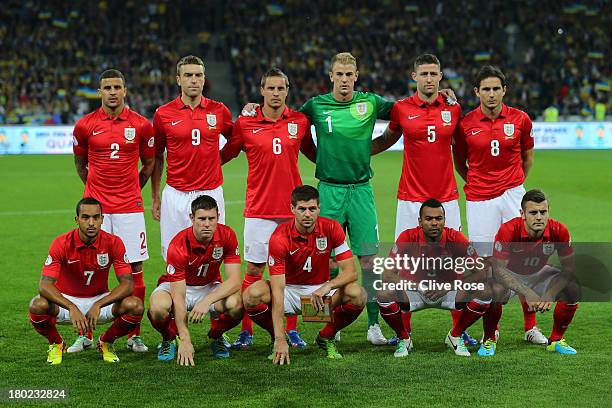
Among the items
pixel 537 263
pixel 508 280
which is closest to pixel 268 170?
pixel 508 280

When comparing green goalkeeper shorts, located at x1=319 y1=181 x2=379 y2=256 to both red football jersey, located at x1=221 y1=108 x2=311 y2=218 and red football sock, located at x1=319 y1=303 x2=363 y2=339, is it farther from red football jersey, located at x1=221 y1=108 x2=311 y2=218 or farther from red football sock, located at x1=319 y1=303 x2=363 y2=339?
red football sock, located at x1=319 y1=303 x2=363 y2=339

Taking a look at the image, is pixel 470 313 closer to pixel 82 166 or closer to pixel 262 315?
pixel 262 315

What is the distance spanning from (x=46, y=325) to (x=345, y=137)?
261cm

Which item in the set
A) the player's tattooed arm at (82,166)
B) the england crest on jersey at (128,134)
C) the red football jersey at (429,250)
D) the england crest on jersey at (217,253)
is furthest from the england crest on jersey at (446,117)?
the player's tattooed arm at (82,166)

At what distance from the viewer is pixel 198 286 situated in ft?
21.1

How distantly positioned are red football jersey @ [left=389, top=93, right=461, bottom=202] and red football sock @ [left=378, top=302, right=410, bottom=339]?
98 centimetres

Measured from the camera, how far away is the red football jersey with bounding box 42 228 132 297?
6086mm

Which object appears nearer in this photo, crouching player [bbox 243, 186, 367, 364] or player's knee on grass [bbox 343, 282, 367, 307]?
crouching player [bbox 243, 186, 367, 364]

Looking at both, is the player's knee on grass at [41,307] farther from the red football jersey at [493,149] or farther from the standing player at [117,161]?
the red football jersey at [493,149]

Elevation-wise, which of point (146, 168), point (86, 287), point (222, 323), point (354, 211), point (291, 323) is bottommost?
point (291, 323)

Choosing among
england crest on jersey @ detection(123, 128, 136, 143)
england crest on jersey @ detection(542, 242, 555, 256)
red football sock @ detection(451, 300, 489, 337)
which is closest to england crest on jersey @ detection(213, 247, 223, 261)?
england crest on jersey @ detection(123, 128, 136, 143)

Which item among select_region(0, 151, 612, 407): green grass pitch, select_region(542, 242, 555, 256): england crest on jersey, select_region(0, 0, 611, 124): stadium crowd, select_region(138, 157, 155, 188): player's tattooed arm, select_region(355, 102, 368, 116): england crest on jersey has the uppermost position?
select_region(0, 0, 611, 124): stadium crowd

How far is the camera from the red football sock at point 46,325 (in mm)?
6054

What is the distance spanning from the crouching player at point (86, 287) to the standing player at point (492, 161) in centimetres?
268
